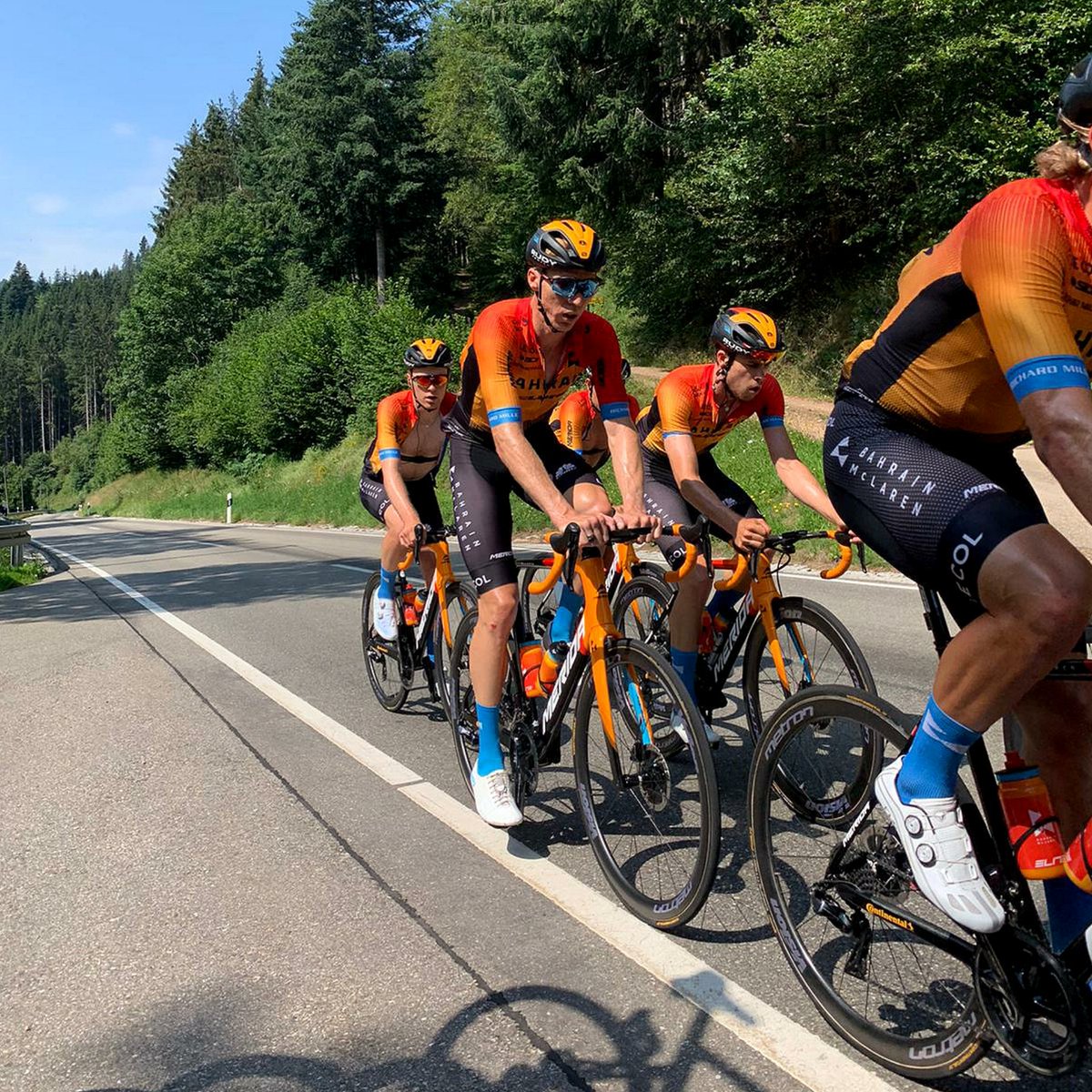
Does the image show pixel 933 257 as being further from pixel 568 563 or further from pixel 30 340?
pixel 30 340

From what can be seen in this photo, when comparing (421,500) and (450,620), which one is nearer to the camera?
(450,620)

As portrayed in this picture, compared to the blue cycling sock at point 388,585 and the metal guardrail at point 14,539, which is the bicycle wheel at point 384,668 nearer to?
the blue cycling sock at point 388,585

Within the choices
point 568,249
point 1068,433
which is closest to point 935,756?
point 1068,433

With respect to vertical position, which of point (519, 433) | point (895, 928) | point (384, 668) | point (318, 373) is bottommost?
point (384, 668)

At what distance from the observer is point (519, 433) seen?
3572 mm

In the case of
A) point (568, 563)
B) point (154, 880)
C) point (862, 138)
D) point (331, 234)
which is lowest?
point (154, 880)

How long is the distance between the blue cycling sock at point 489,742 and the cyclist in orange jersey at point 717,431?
3.18 feet

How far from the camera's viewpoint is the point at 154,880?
3.61 m

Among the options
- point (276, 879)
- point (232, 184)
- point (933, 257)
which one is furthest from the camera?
point (232, 184)

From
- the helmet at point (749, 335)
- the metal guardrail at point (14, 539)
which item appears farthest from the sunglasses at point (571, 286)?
the metal guardrail at point (14, 539)

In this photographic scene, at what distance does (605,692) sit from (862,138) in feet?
70.6

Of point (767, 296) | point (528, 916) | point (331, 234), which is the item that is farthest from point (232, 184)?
point (528, 916)

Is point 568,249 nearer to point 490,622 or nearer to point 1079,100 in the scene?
point 490,622

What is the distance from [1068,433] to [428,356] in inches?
177
